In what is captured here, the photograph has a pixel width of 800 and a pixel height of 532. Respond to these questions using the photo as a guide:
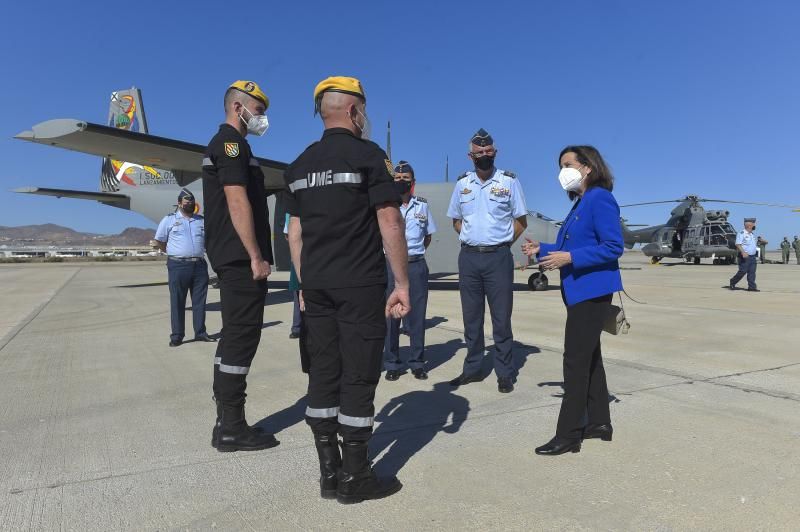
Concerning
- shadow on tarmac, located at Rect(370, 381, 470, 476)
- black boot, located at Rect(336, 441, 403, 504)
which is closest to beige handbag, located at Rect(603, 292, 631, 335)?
shadow on tarmac, located at Rect(370, 381, 470, 476)

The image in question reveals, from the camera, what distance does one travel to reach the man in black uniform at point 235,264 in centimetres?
283

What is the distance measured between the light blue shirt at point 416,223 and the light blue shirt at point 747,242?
9.90 metres

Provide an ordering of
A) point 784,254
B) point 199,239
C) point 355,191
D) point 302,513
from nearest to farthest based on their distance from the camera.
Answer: point 302,513, point 355,191, point 199,239, point 784,254

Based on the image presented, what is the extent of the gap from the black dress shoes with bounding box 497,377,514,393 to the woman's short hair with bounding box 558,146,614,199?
1715 mm

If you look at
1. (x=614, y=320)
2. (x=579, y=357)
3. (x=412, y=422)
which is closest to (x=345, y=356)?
(x=412, y=422)

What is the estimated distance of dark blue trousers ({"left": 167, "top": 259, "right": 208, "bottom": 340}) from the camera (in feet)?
20.7

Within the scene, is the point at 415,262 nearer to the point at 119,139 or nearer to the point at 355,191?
the point at 355,191

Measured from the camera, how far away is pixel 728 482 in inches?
93.0

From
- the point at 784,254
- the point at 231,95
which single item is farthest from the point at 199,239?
the point at 784,254

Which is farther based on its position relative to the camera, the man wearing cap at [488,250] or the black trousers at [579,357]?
the man wearing cap at [488,250]

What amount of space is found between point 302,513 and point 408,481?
1.78ft

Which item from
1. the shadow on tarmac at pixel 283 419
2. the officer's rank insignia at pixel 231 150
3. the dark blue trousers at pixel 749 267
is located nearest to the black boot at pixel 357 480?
the shadow on tarmac at pixel 283 419

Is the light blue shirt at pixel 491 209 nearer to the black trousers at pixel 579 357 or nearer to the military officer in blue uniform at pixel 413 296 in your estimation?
the military officer in blue uniform at pixel 413 296

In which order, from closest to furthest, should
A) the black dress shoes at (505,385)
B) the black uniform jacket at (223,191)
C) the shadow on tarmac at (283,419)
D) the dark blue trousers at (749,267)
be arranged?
the black uniform jacket at (223,191), the shadow on tarmac at (283,419), the black dress shoes at (505,385), the dark blue trousers at (749,267)
